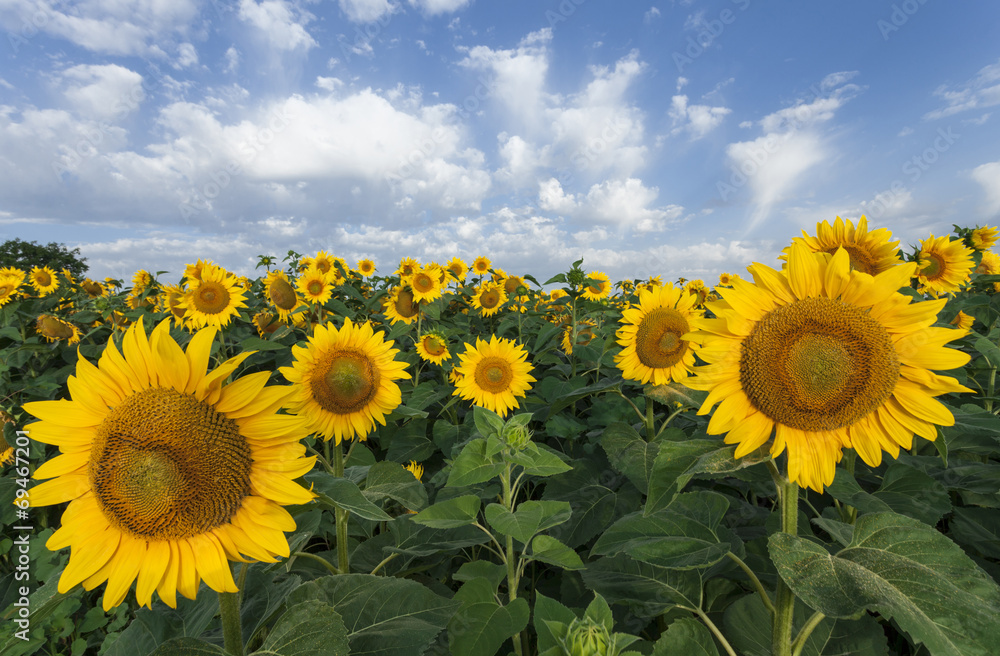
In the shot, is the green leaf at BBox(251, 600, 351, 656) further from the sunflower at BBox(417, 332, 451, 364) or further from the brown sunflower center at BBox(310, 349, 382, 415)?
the sunflower at BBox(417, 332, 451, 364)

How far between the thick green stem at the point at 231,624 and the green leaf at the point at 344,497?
40 centimetres

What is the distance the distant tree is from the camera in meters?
30.1

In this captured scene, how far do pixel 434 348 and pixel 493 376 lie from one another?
95cm

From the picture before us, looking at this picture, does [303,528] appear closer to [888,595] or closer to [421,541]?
[421,541]

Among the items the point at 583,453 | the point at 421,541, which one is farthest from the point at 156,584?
the point at 583,453

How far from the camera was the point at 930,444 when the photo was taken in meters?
3.10

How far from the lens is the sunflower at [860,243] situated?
248 cm

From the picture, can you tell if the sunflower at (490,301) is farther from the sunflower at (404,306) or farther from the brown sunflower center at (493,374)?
the brown sunflower center at (493,374)

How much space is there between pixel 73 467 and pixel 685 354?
11.7 feet

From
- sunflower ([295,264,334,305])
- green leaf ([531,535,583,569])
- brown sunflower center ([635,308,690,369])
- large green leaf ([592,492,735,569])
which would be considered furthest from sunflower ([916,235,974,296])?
sunflower ([295,264,334,305])

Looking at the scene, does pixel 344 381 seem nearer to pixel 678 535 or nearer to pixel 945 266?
pixel 678 535

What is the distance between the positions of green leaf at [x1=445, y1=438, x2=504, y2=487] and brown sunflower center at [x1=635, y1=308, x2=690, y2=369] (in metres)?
2.21

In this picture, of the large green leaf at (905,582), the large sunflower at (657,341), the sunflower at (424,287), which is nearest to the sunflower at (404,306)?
the sunflower at (424,287)

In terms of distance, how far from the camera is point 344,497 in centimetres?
146
